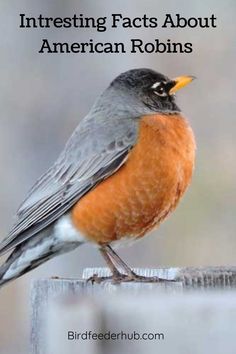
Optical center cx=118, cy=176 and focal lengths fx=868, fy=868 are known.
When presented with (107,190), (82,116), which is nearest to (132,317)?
(107,190)

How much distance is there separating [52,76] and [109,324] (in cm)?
346

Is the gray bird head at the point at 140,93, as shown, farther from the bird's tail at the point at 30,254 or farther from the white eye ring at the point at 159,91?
the bird's tail at the point at 30,254

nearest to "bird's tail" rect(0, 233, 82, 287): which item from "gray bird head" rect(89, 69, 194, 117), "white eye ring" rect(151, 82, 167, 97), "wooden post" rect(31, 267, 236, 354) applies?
"gray bird head" rect(89, 69, 194, 117)

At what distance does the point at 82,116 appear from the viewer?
5328 millimetres

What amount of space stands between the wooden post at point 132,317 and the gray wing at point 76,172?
0.92 meters

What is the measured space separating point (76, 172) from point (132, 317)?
1710 mm

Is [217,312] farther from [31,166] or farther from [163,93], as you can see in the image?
[31,166]

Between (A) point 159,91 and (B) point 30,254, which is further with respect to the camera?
(A) point 159,91

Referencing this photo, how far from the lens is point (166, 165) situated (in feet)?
12.1

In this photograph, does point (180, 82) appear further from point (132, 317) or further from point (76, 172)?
point (132, 317)

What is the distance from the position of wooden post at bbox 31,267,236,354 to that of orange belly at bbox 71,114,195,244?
3.67 feet

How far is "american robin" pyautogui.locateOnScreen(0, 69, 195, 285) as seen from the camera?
11.8 feet

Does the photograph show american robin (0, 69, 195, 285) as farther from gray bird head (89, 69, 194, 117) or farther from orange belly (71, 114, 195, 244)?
gray bird head (89, 69, 194, 117)

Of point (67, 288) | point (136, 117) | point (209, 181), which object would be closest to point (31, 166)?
point (209, 181)
